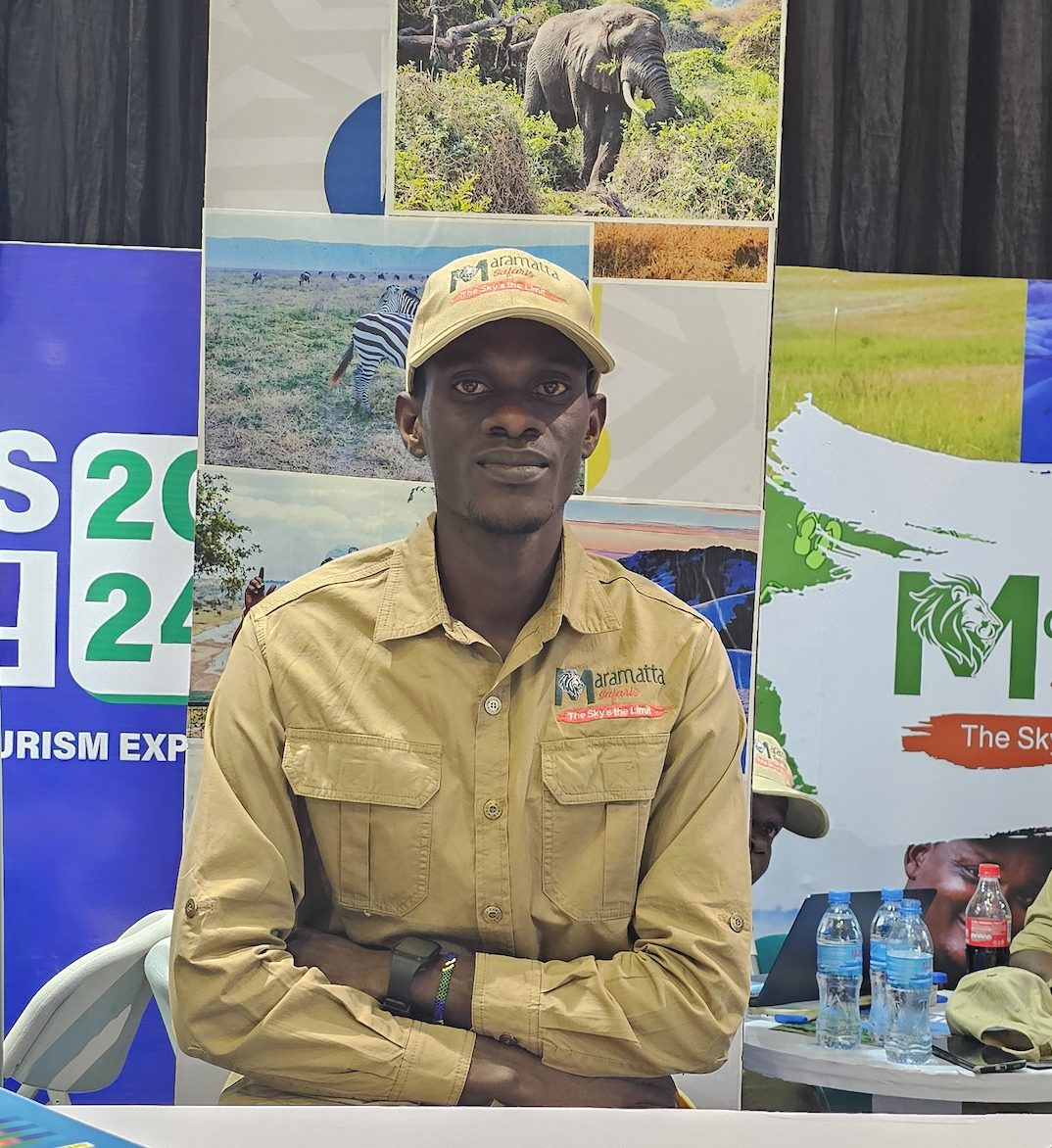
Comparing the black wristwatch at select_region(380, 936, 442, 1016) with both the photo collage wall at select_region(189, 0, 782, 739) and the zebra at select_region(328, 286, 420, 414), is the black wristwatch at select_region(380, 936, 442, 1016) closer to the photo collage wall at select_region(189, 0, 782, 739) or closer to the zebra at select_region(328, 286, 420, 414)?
the photo collage wall at select_region(189, 0, 782, 739)

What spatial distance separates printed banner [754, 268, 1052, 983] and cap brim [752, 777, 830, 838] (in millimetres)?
27

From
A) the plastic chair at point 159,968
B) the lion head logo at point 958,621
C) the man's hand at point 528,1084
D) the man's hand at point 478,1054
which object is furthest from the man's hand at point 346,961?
the lion head logo at point 958,621

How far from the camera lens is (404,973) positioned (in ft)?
4.97

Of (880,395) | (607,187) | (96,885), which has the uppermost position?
(607,187)

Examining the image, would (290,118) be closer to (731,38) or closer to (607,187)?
(607,187)

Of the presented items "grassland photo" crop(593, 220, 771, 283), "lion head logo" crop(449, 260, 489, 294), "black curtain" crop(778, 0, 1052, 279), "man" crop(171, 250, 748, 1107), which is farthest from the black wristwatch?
"black curtain" crop(778, 0, 1052, 279)

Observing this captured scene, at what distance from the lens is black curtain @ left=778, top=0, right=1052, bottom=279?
2.76 meters

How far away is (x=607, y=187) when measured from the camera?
8.45 ft

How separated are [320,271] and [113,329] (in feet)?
1.72

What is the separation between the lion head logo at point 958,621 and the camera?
Answer: 2.78 metres

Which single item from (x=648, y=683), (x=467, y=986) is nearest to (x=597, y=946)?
(x=467, y=986)

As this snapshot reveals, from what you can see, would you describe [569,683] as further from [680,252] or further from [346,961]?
[680,252]

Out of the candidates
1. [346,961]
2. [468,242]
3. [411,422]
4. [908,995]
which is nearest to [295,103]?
[468,242]

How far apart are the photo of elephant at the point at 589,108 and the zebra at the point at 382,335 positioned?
0.66 ft
